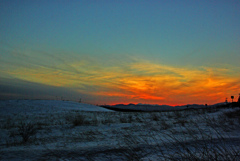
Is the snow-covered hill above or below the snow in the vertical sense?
above

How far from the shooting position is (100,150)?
3.21m

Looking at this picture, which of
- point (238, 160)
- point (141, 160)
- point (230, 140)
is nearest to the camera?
point (238, 160)

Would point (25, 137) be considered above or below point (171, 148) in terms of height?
below

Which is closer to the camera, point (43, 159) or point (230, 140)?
point (43, 159)

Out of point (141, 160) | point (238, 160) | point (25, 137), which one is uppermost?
point (238, 160)

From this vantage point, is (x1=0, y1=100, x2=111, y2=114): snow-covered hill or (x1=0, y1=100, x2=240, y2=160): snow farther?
(x1=0, y1=100, x2=111, y2=114): snow-covered hill

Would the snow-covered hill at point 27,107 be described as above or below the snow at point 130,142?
above

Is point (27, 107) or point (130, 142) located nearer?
point (130, 142)

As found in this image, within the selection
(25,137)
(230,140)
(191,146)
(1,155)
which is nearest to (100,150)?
(1,155)

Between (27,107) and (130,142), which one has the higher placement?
(27,107)

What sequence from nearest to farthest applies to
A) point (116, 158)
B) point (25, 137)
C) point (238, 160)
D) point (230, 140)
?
1. point (238, 160)
2. point (116, 158)
3. point (230, 140)
4. point (25, 137)

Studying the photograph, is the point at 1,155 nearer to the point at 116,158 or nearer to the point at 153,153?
the point at 116,158

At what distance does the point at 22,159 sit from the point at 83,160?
93cm

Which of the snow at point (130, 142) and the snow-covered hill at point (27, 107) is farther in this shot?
the snow-covered hill at point (27, 107)
